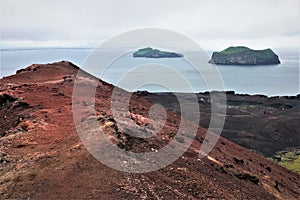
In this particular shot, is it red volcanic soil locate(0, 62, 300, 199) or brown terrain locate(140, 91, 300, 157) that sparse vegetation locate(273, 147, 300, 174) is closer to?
brown terrain locate(140, 91, 300, 157)

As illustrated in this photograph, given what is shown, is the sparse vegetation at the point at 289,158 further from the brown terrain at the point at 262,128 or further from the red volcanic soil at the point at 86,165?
the red volcanic soil at the point at 86,165

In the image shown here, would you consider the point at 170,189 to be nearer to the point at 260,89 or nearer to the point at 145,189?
the point at 145,189

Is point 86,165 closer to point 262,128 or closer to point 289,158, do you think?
point 289,158

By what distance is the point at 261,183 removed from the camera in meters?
16.7

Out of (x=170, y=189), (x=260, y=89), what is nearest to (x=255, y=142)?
(x=170, y=189)

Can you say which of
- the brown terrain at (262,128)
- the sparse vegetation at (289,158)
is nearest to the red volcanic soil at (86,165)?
the sparse vegetation at (289,158)

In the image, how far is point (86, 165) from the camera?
1172cm

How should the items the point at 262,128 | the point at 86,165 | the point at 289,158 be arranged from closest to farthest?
1. the point at 86,165
2. the point at 289,158
3. the point at 262,128

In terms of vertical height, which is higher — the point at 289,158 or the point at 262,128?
the point at 262,128

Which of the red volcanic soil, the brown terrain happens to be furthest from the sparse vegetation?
the red volcanic soil

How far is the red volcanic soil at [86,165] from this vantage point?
35.9ft

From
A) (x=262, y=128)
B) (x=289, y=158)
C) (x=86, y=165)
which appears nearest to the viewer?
(x=86, y=165)

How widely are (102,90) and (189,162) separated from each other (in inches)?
358

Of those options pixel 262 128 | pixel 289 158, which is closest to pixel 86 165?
pixel 289 158
